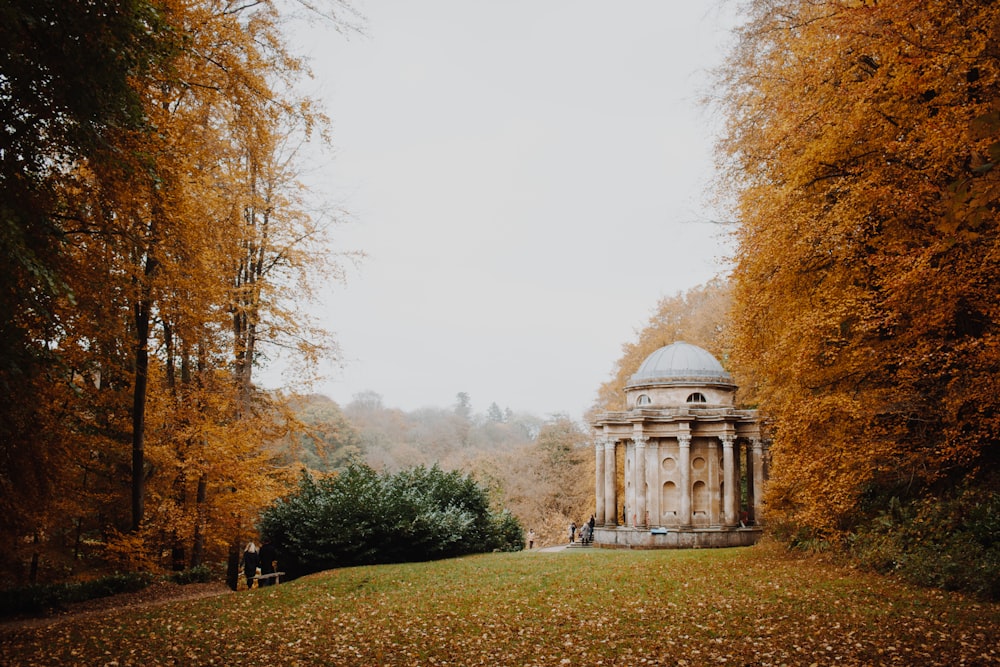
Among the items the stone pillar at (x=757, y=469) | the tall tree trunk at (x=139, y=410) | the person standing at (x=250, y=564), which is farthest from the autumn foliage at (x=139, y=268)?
the stone pillar at (x=757, y=469)

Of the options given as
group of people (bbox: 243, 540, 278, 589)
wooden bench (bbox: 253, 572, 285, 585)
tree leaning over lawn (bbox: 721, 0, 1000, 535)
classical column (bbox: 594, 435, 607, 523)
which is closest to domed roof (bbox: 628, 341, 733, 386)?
classical column (bbox: 594, 435, 607, 523)

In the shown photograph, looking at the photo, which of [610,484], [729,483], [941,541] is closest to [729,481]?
[729,483]

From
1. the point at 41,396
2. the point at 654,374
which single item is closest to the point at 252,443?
the point at 41,396

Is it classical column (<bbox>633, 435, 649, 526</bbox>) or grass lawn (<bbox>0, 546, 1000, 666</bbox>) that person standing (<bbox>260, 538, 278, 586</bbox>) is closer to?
grass lawn (<bbox>0, 546, 1000, 666</bbox>)

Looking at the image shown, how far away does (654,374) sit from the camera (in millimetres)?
30453

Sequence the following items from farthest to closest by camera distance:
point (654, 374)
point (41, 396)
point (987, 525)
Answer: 1. point (654, 374)
2. point (987, 525)
3. point (41, 396)

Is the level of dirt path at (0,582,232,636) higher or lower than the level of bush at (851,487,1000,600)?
lower

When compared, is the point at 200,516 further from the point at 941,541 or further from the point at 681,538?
the point at 681,538

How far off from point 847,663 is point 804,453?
557 centimetres

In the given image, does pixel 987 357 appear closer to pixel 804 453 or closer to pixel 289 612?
pixel 804 453

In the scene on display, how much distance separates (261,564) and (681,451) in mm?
16934

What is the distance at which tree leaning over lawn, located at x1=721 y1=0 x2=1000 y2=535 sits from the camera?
33.8ft

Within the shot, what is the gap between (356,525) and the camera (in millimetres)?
19391

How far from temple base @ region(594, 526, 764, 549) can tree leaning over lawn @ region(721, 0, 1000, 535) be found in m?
12.4
